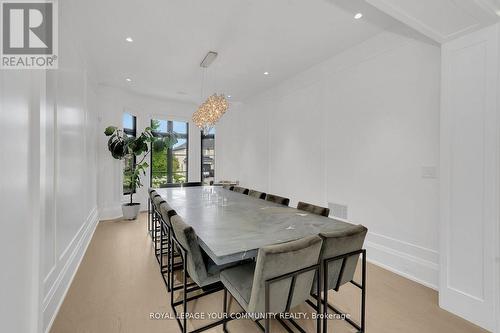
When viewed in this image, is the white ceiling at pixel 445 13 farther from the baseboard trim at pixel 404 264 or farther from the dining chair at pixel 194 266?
the baseboard trim at pixel 404 264

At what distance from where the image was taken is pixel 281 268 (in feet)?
4.30

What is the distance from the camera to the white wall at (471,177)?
72.1 inches

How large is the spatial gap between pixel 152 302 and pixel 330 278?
1.74 meters

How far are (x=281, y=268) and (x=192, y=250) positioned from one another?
0.70 m

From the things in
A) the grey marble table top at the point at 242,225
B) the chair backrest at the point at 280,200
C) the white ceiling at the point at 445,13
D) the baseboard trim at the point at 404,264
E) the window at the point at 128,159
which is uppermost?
the white ceiling at the point at 445,13

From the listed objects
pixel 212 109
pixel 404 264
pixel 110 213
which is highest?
pixel 212 109

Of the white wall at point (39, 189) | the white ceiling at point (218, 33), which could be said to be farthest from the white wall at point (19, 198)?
the white ceiling at point (218, 33)

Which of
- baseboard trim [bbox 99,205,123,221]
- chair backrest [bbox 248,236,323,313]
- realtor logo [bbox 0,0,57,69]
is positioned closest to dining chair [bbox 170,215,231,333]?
chair backrest [bbox 248,236,323,313]

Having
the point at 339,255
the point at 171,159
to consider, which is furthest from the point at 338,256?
the point at 171,159

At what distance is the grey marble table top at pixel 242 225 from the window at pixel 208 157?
4265 mm

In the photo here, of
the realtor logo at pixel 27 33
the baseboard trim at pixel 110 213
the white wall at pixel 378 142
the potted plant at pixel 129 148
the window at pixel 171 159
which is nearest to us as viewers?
the realtor logo at pixel 27 33

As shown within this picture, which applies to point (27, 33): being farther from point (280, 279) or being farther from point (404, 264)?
point (404, 264)

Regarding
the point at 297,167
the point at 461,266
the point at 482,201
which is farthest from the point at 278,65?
the point at 461,266

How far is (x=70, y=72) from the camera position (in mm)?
2631
